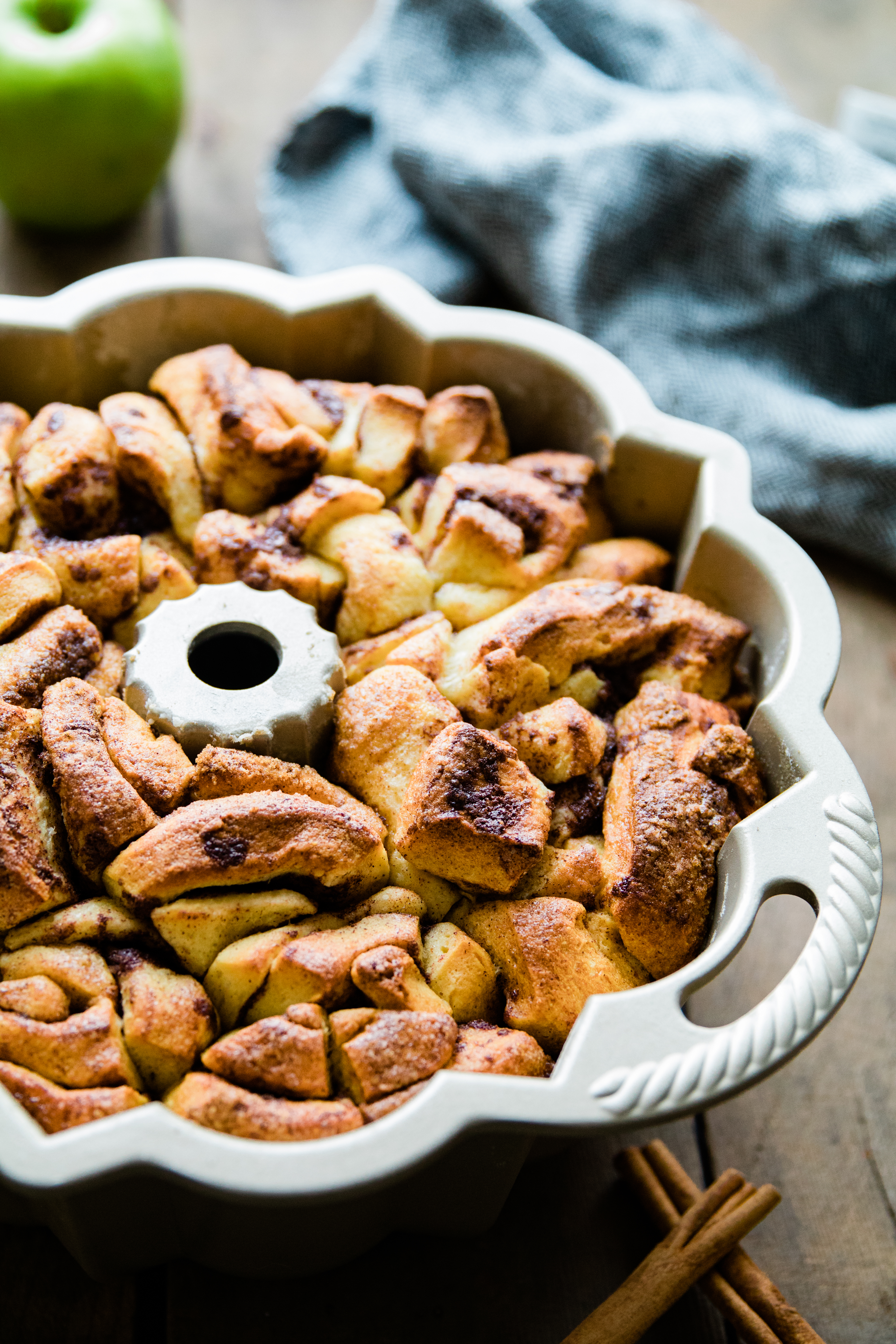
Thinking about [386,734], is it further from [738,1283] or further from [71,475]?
[738,1283]

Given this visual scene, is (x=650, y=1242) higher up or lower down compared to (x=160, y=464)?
lower down

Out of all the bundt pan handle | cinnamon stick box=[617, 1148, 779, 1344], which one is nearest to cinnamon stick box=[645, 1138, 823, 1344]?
cinnamon stick box=[617, 1148, 779, 1344]

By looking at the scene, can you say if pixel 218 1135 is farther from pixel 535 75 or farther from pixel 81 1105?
pixel 535 75

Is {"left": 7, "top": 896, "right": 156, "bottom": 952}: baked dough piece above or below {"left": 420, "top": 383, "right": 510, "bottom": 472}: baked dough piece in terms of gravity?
below

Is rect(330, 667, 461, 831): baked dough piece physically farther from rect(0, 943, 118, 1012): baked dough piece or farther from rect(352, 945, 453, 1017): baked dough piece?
rect(0, 943, 118, 1012): baked dough piece

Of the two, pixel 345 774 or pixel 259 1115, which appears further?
pixel 345 774

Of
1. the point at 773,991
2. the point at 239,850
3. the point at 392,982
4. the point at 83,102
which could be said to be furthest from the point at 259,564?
the point at 83,102

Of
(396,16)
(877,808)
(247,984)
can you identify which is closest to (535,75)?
(396,16)
